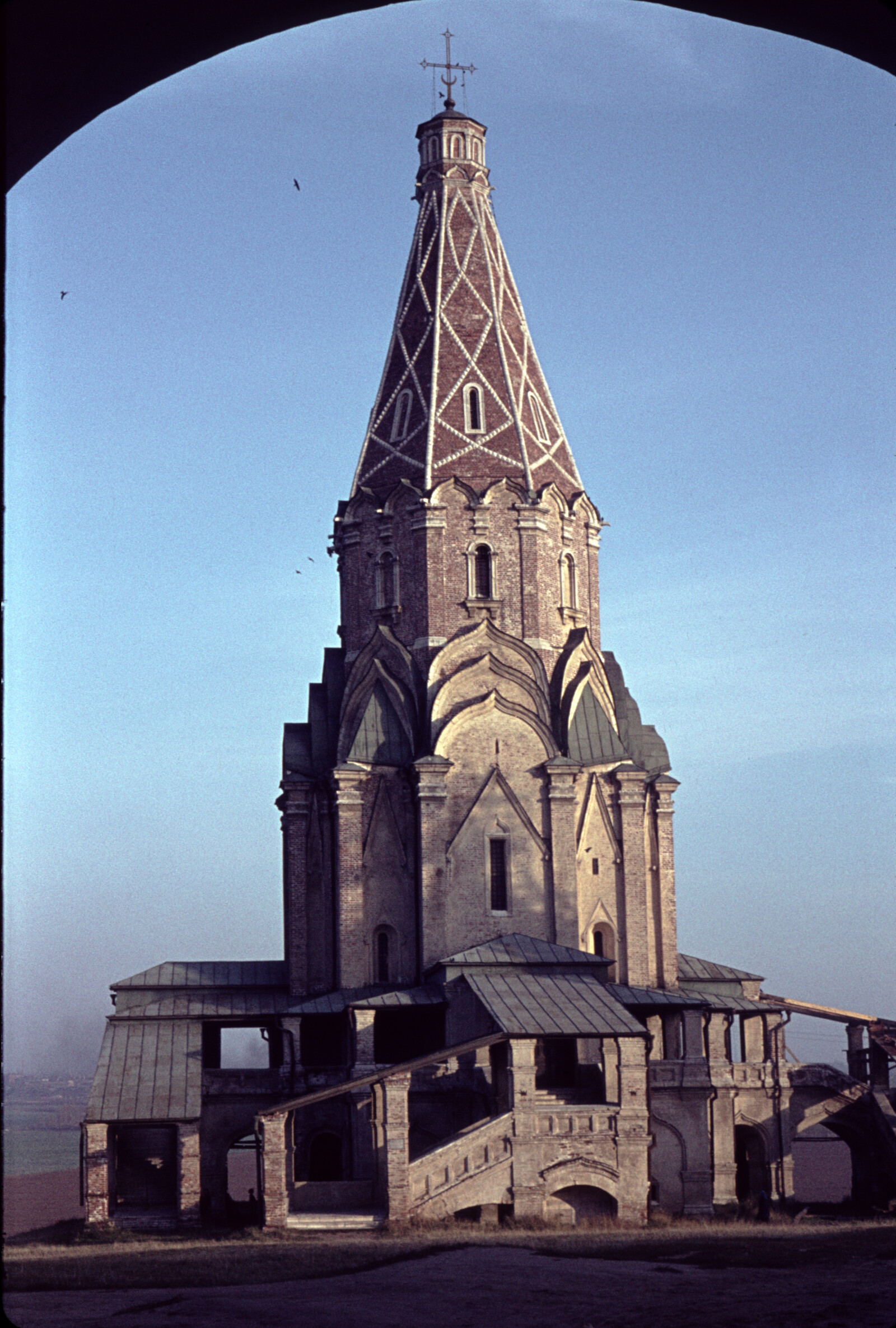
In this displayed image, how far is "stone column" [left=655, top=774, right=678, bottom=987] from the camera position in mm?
38531

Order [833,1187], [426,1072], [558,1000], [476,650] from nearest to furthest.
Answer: [558,1000]
[426,1072]
[476,650]
[833,1187]

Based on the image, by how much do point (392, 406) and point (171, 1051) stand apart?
1735 centimetres

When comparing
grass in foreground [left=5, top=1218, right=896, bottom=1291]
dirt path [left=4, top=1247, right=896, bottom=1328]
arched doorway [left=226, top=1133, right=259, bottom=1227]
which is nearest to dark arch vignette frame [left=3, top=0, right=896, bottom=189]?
dirt path [left=4, top=1247, right=896, bottom=1328]

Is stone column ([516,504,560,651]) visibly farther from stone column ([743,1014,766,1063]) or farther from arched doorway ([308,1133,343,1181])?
arched doorway ([308,1133,343,1181])

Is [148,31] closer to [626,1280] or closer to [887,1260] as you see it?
[626,1280]

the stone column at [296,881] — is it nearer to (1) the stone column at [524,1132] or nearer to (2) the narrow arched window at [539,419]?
(1) the stone column at [524,1132]

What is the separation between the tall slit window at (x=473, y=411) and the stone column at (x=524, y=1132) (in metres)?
17.1

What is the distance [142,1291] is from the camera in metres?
16.9

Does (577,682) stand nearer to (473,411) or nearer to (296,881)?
(473,411)

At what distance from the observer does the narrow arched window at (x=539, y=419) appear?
41062mm

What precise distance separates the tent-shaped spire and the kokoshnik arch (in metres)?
0.07

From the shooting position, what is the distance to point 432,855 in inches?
1431

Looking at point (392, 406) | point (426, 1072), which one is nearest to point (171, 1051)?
point (426, 1072)

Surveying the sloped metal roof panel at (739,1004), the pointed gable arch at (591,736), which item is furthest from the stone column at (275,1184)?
the pointed gable arch at (591,736)
